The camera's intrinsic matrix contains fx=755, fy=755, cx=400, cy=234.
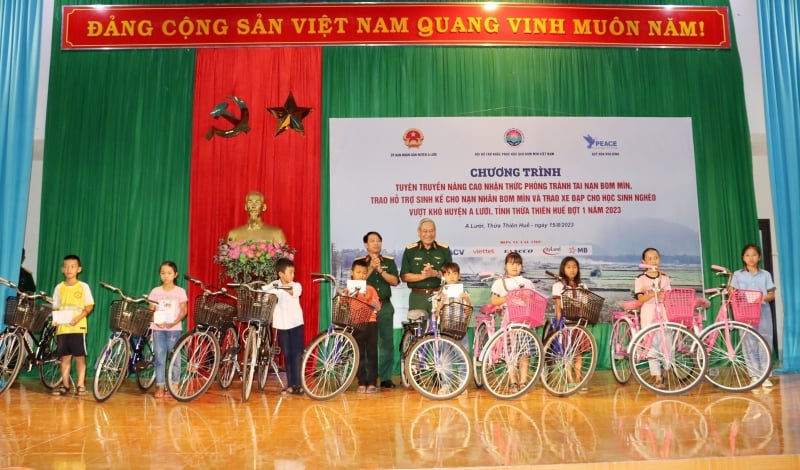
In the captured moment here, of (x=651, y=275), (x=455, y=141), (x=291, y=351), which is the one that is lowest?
(x=291, y=351)

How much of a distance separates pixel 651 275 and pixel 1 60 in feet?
22.5

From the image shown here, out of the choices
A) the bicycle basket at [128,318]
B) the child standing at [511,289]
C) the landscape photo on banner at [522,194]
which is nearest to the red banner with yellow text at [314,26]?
the landscape photo on banner at [522,194]

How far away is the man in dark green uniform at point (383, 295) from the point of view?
22.9ft

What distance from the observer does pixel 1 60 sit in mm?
7914

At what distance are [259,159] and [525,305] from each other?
389cm

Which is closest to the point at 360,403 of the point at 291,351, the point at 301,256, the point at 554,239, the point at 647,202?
the point at 291,351

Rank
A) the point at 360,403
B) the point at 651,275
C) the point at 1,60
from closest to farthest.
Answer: the point at 360,403 < the point at 651,275 < the point at 1,60

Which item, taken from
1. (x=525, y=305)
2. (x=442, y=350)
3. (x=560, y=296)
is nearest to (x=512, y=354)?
(x=525, y=305)

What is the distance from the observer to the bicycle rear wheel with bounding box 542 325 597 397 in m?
6.00

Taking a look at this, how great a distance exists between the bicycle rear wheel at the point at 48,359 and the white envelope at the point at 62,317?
442mm

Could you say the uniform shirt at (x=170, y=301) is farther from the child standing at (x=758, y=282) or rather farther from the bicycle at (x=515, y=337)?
the child standing at (x=758, y=282)

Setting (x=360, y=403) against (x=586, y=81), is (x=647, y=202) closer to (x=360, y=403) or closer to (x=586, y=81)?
(x=586, y=81)

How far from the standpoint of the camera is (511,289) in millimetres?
6312

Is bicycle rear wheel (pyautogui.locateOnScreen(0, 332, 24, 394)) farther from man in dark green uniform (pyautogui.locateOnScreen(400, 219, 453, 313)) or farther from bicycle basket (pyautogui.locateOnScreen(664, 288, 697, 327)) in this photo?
bicycle basket (pyautogui.locateOnScreen(664, 288, 697, 327))
